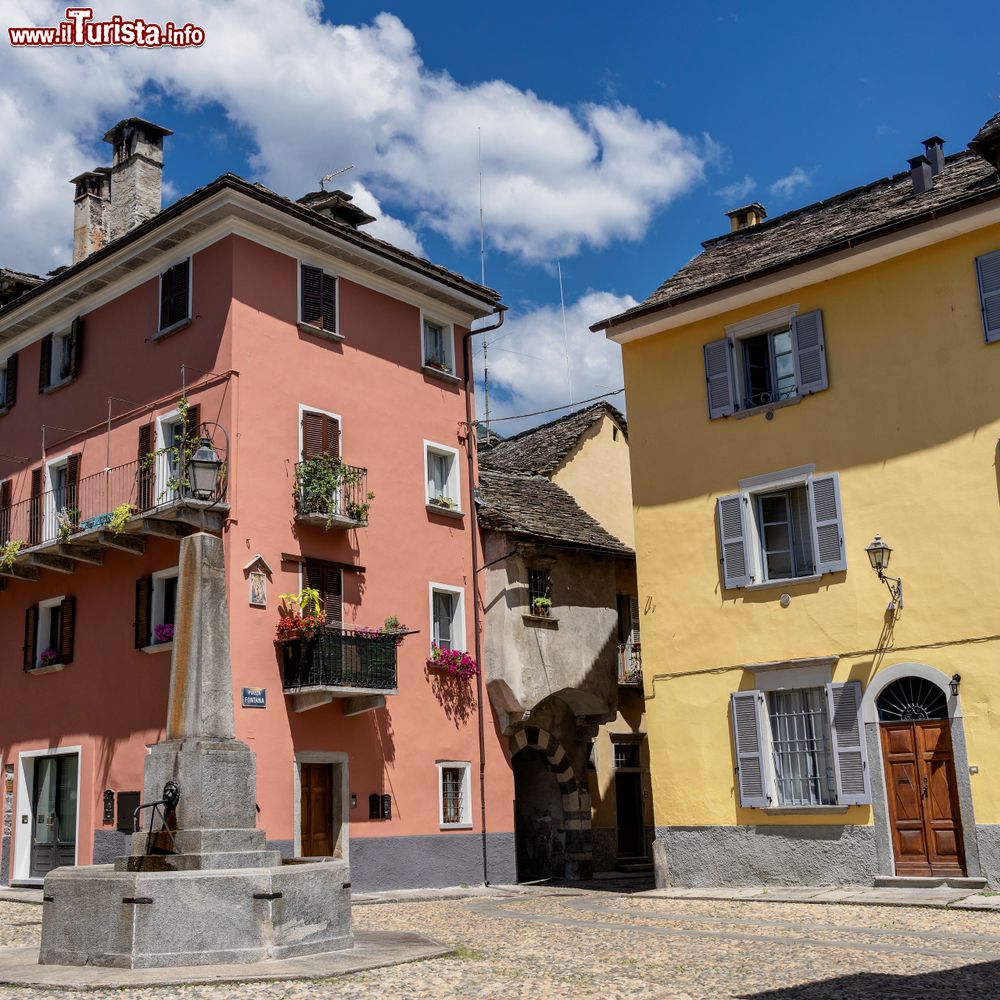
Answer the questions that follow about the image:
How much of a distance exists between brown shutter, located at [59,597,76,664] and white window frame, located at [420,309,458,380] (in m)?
8.13

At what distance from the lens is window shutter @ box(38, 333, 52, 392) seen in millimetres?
25438

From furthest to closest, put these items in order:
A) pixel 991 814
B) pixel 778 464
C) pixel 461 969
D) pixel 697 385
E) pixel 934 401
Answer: pixel 697 385
pixel 778 464
pixel 934 401
pixel 991 814
pixel 461 969

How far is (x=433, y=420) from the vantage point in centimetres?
2453

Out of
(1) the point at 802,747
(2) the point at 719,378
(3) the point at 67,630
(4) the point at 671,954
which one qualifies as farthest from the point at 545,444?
(4) the point at 671,954

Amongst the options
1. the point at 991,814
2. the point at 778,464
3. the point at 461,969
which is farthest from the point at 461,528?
the point at 461,969

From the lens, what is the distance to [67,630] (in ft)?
76.1

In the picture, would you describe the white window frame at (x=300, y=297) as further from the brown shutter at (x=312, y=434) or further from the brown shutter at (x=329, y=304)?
the brown shutter at (x=312, y=434)

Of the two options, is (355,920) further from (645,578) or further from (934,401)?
(934,401)

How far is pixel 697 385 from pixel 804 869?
7821 millimetres

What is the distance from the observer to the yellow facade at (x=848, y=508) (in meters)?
17.3

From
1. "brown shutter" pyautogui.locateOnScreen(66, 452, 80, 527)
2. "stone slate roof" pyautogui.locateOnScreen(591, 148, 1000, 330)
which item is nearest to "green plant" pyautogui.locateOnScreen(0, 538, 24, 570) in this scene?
"brown shutter" pyautogui.locateOnScreen(66, 452, 80, 527)

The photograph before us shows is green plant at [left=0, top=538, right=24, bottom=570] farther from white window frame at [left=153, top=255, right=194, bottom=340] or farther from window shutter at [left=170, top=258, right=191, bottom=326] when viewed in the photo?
window shutter at [left=170, top=258, right=191, bottom=326]

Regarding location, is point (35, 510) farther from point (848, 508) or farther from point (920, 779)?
point (920, 779)

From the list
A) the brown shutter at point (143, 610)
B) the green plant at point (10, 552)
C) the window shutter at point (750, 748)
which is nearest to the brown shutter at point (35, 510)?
the green plant at point (10, 552)
